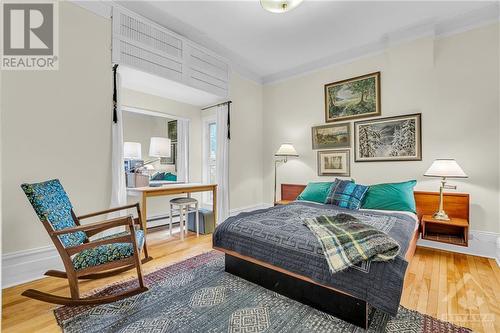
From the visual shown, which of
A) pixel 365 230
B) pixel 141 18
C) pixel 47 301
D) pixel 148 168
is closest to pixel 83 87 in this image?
pixel 141 18

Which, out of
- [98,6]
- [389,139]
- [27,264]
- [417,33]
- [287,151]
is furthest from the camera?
[287,151]

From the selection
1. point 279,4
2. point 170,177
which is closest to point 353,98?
point 279,4

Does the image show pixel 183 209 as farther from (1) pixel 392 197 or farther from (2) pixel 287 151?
(1) pixel 392 197

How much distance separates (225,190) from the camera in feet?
14.0

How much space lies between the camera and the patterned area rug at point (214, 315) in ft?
5.63

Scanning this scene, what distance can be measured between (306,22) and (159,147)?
2.82 m

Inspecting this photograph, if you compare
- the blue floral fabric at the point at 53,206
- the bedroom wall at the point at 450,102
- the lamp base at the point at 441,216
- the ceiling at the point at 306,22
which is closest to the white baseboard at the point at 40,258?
the bedroom wall at the point at 450,102

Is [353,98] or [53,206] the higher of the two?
[353,98]

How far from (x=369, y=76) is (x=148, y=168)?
12.1 feet

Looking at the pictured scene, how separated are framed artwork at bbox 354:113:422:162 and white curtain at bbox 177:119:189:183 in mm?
2921

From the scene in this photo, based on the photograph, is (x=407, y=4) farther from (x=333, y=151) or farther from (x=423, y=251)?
(x=423, y=251)

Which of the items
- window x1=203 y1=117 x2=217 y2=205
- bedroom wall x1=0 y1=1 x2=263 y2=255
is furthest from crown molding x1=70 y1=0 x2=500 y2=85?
window x1=203 y1=117 x2=217 y2=205

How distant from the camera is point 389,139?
140 inches

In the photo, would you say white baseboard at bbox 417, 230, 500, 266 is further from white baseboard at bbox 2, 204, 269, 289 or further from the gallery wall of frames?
white baseboard at bbox 2, 204, 269, 289
